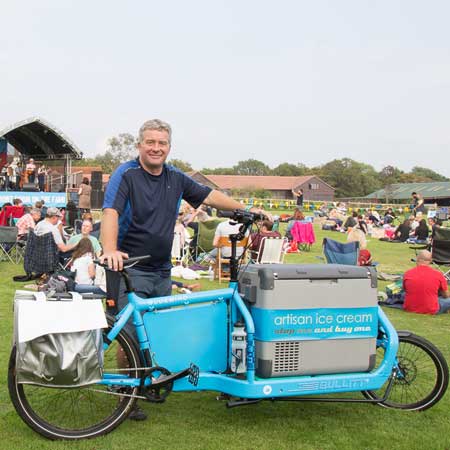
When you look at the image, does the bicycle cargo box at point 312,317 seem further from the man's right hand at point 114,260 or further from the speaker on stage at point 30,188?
the speaker on stage at point 30,188

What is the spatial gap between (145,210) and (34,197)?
1945 centimetres

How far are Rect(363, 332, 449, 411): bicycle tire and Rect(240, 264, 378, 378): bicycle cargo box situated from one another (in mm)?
455

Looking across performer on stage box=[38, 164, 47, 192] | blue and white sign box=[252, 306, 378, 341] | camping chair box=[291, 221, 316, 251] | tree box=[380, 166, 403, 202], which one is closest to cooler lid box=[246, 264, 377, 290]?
blue and white sign box=[252, 306, 378, 341]

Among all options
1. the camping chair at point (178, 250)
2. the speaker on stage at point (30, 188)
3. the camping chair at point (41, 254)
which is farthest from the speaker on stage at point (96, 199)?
the camping chair at point (41, 254)

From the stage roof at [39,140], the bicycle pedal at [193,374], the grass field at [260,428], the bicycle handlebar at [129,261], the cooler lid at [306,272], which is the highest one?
the stage roof at [39,140]

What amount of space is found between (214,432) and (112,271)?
1.17m

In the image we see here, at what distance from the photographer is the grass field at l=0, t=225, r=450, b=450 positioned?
11.4 feet

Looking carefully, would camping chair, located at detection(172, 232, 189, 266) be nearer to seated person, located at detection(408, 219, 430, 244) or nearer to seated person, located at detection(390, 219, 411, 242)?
seated person, located at detection(408, 219, 430, 244)

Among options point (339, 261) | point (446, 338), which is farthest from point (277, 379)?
point (339, 261)

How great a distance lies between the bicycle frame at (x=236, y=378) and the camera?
3.54 meters

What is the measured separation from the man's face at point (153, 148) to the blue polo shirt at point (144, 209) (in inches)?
3.2

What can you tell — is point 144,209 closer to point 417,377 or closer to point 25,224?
point 417,377

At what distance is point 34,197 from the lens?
22.0 metres

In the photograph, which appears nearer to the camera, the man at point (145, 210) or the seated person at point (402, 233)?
the man at point (145, 210)
